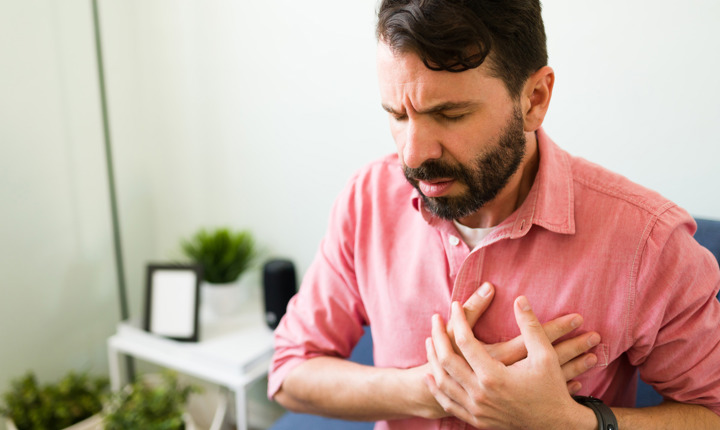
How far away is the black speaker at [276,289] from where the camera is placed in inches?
72.7

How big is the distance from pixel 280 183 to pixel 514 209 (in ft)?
3.71

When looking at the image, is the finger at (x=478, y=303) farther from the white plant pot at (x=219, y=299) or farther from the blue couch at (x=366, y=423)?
the white plant pot at (x=219, y=299)

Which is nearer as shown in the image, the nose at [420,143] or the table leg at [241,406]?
the nose at [420,143]

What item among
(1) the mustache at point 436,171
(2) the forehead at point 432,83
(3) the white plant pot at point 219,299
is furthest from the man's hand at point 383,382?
(3) the white plant pot at point 219,299

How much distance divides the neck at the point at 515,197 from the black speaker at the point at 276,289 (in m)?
0.99

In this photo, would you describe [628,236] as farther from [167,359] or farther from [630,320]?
[167,359]

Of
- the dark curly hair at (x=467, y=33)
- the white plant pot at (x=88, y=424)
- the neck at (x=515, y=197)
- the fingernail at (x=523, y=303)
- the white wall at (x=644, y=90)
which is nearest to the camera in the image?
the dark curly hair at (x=467, y=33)

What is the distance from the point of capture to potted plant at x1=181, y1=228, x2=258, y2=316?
6.31 ft

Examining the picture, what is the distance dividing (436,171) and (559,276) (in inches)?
10.5

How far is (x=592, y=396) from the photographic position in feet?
3.15

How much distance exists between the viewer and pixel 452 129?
2.69 ft

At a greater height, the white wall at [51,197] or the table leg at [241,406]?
the white wall at [51,197]

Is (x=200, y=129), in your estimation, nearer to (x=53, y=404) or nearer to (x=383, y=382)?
(x=53, y=404)

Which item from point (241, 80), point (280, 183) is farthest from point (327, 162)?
point (241, 80)
